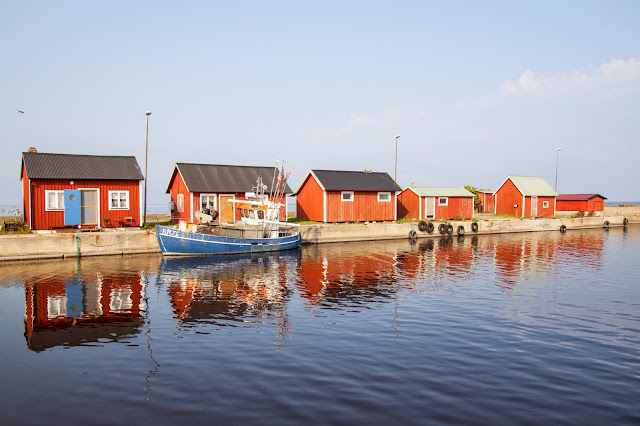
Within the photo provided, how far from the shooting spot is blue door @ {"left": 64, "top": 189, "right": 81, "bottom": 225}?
105 feet

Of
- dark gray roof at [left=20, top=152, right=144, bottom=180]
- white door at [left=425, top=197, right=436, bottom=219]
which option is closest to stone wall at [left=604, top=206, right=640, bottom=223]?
white door at [left=425, top=197, right=436, bottom=219]

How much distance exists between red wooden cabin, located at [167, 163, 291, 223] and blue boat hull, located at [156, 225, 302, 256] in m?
4.82

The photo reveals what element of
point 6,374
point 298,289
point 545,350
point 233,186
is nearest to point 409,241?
point 233,186

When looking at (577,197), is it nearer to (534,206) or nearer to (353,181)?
(534,206)

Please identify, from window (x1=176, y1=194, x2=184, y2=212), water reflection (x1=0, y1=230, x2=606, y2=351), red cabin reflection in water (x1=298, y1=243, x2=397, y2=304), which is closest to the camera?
water reflection (x1=0, y1=230, x2=606, y2=351)

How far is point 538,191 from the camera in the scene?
6081cm

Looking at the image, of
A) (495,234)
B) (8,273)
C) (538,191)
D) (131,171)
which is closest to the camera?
(8,273)

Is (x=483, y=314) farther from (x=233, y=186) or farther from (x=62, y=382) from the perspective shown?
(x=233, y=186)

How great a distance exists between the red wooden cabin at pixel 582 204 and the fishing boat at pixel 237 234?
48.1 meters

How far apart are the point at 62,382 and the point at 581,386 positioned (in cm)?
1207

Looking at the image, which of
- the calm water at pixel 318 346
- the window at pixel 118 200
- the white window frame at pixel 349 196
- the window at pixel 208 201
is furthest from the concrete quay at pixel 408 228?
the window at pixel 118 200

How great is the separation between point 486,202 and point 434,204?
61.7 feet

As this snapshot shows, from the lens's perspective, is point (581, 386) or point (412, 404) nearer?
point (412, 404)

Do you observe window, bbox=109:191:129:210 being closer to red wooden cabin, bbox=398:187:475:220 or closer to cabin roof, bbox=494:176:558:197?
red wooden cabin, bbox=398:187:475:220
